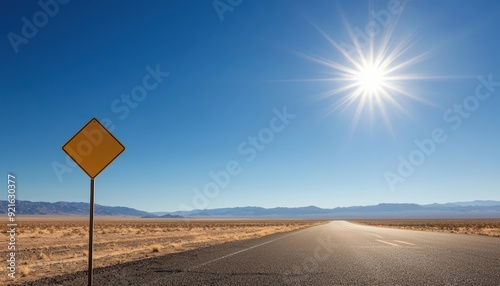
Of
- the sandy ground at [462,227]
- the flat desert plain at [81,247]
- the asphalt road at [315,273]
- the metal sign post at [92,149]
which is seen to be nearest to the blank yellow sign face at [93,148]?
the metal sign post at [92,149]

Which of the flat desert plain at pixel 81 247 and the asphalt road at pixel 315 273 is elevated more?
the asphalt road at pixel 315 273

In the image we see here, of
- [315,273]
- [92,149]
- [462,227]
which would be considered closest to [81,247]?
[315,273]

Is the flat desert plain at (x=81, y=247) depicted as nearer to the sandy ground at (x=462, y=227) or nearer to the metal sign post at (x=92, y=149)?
the metal sign post at (x=92, y=149)

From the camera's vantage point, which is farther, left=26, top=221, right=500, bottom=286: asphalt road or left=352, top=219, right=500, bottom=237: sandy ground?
left=352, top=219, right=500, bottom=237: sandy ground

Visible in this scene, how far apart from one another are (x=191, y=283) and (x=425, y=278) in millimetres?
4482

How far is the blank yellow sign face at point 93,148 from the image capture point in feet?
19.1

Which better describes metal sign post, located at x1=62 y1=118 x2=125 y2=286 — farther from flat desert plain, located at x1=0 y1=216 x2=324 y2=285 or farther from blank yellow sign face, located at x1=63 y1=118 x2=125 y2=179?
flat desert plain, located at x1=0 y1=216 x2=324 y2=285

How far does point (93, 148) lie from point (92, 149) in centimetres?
2

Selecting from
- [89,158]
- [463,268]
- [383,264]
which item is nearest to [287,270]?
[383,264]

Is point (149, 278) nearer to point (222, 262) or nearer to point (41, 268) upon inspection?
point (222, 262)

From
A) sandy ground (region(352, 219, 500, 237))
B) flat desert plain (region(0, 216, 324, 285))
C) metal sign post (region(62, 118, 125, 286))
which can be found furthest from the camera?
sandy ground (region(352, 219, 500, 237))

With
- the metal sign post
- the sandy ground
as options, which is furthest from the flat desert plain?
the sandy ground

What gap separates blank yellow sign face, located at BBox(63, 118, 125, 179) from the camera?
582 cm

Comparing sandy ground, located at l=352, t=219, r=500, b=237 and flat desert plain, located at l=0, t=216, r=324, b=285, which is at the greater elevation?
flat desert plain, located at l=0, t=216, r=324, b=285
